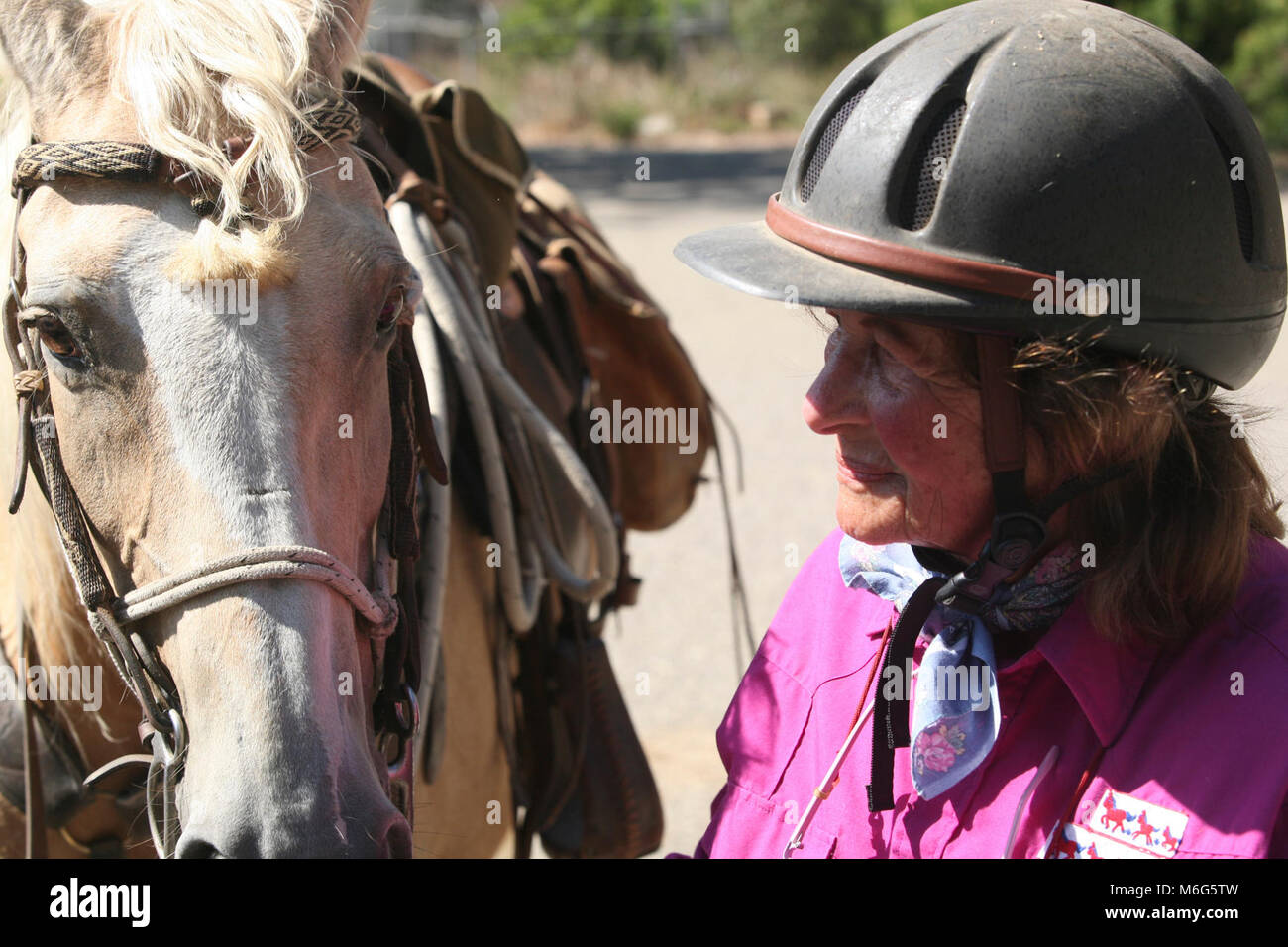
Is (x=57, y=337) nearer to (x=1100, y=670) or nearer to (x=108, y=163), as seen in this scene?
(x=108, y=163)

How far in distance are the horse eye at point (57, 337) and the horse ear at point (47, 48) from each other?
0.36 m

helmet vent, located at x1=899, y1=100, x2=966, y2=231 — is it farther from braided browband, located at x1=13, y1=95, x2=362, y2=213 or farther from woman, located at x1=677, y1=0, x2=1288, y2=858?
braided browband, located at x1=13, y1=95, x2=362, y2=213

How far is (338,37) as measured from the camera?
1.91m

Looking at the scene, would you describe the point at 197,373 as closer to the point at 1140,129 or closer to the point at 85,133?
the point at 85,133

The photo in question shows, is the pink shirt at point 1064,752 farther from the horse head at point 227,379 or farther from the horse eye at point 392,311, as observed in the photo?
the horse eye at point 392,311

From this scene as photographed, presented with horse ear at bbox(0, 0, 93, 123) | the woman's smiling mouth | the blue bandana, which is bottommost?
the blue bandana

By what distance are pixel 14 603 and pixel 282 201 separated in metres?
0.92

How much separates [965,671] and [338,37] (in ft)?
4.48

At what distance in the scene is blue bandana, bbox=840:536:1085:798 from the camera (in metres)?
1.42

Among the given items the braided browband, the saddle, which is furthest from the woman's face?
the saddle

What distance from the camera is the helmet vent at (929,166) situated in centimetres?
150

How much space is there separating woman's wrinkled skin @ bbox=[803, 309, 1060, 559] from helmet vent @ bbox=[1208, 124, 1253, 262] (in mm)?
378

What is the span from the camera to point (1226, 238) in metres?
1.44

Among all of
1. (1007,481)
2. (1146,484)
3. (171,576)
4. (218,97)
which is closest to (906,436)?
(1007,481)
